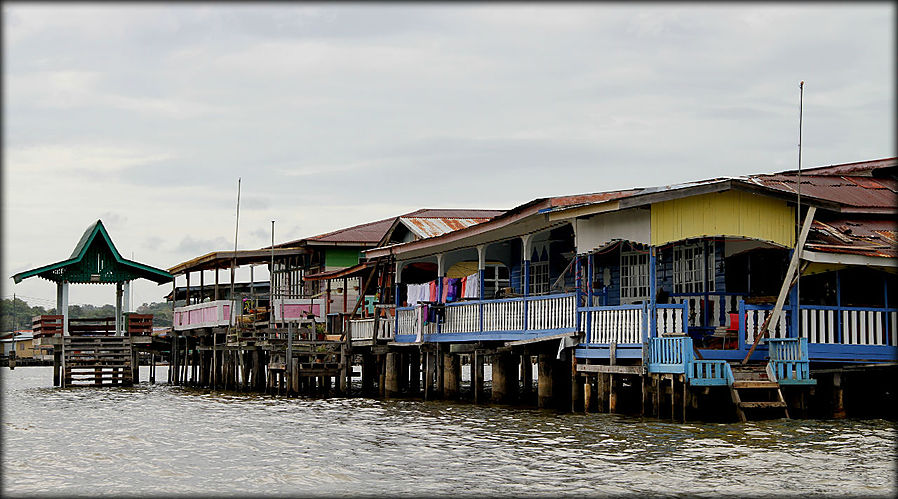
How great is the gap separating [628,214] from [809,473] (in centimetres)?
825

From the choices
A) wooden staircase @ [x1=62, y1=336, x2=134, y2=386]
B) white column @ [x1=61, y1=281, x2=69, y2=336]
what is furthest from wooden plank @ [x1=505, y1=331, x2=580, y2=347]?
white column @ [x1=61, y1=281, x2=69, y2=336]

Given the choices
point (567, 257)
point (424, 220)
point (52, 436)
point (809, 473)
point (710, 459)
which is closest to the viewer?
point (809, 473)

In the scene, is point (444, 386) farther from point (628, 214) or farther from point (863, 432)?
point (863, 432)

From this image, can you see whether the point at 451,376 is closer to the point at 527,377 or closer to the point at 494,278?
the point at 527,377

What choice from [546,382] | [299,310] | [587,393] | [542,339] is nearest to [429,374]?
[546,382]

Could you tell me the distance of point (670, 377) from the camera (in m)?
19.7

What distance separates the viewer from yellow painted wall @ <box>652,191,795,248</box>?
20.9 meters

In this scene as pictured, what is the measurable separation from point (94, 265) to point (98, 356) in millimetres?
3474

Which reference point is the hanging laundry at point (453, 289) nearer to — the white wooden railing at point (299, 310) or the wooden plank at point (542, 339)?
the wooden plank at point (542, 339)

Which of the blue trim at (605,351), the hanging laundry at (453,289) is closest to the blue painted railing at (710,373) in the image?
the blue trim at (605,351)

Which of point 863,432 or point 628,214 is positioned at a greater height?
point 628,214

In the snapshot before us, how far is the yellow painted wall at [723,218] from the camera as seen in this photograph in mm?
20875

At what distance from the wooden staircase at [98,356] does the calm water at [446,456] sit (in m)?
14.2

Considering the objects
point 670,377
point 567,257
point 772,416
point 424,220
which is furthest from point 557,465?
point 424,220
